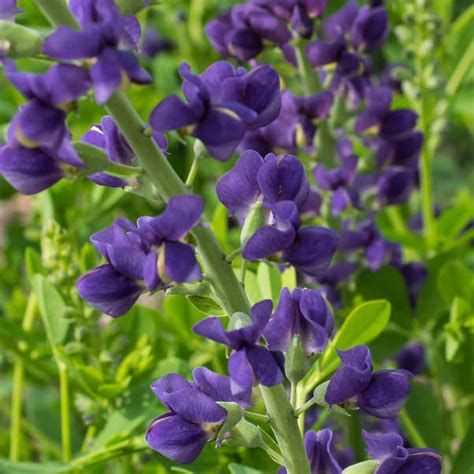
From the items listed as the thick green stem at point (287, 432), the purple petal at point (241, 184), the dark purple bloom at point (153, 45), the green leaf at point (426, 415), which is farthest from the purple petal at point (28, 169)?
the dark purple bloom at point (153, 45)

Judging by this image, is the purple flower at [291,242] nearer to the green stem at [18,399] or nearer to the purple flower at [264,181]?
the purple flower at [264,181]

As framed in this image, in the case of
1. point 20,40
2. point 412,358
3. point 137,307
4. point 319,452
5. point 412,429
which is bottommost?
point 412,358

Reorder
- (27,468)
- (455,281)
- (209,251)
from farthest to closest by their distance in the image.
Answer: (455,281) → (27,468) → (209,251)

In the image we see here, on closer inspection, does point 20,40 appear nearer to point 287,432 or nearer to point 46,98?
point 46,98

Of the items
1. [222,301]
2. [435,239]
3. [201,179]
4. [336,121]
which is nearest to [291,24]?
[336,121]

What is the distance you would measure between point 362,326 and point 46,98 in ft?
1.70

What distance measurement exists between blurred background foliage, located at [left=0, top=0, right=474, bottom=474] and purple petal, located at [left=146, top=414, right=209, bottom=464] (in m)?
0.20

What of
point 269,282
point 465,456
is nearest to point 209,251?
point 269,282

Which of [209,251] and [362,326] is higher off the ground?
[209,251]

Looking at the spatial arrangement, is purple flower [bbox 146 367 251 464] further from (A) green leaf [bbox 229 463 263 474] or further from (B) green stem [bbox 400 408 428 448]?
(B) green stem [bbox 400 408 428 448]

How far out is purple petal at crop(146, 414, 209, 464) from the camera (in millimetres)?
774

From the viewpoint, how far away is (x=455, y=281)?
1.33 m

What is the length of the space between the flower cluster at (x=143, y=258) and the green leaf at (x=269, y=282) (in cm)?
28

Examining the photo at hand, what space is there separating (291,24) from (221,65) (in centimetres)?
55
